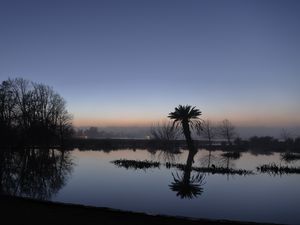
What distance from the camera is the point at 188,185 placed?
20672 mm

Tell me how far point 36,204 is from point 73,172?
13.6 m

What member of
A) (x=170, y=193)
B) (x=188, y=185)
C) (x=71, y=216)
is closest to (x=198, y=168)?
(x=188, y=185)

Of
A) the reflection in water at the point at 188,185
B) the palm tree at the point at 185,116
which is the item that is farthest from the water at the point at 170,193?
the palm tree at the point at 185,116

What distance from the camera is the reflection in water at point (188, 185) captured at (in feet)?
58.8

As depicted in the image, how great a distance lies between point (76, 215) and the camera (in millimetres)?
10969

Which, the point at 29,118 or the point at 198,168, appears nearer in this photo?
the point at 198,168

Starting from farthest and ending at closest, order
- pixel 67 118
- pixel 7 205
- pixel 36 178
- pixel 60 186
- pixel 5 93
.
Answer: pixel 67 118 < pixel 5 93 < pixel 36 178 < pixel 60 186 < pixel 7 205

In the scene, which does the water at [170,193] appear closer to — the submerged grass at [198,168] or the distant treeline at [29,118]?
the submerged grass at [198,168]

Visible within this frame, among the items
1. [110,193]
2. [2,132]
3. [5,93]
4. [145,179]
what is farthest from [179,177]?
[5,93]

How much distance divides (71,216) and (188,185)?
435 inches

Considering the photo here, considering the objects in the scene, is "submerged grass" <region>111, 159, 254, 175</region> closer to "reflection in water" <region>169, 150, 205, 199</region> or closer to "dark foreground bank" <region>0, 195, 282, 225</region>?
"reflection in water" <region>169, 150, 205, 199</region>

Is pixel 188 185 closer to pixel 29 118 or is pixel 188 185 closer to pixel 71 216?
pixel 71 216

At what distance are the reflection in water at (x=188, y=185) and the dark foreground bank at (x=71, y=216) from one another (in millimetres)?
6339

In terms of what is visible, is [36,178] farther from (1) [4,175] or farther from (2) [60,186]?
(2) [60,186]
